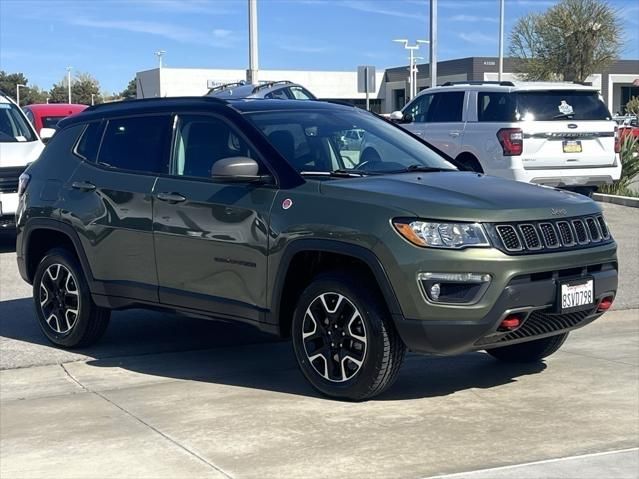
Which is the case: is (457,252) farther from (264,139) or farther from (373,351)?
(264,139)

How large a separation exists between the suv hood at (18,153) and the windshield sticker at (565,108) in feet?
23.8

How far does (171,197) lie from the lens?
670cm

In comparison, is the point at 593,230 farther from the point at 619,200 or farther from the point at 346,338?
the point at 619,200

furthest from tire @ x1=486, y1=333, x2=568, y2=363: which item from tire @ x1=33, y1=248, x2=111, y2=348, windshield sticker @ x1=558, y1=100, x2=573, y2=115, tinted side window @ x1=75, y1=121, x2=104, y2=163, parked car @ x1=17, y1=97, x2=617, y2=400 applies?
windshield sticker @ x1=558, y1=100, x2=573, y2=115

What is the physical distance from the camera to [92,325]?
7.41m

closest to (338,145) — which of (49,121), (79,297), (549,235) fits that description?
(549,235)

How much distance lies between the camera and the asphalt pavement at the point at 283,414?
16.1ft

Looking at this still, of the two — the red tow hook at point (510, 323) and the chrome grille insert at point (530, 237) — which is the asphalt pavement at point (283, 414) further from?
the chrome grille insert at point (530, 237)

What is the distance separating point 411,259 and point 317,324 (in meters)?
0.85

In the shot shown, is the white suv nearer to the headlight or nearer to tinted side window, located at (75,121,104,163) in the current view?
tinted side window, located at (75,121,104,163)

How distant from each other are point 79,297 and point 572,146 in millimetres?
8566

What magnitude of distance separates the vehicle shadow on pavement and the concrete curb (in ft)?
32.8

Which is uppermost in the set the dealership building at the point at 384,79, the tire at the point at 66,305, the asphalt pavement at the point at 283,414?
the dealership building at the point at 384,79

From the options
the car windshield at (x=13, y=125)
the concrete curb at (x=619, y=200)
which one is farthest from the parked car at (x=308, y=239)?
the concrete curb at (x=619, y=200)
